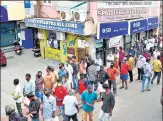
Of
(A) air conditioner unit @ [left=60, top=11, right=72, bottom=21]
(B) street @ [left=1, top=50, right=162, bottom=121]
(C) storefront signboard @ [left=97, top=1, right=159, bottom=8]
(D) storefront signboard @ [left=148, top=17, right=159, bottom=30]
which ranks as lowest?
(B) street @ [left=1, top=50, right=162, bottom=121]

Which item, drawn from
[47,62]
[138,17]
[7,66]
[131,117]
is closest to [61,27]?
[47,62]

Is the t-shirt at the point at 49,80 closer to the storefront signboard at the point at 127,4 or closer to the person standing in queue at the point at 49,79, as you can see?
the person standing in queue at the point at 49,79

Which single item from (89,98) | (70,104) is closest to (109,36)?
(89,98)

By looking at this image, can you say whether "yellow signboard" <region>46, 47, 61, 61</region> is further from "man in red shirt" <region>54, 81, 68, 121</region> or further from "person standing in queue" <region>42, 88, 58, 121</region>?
"person standing in queue" <region>42, 88, 58, 121</region>

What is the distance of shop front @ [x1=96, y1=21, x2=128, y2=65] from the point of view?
1587 centimetres

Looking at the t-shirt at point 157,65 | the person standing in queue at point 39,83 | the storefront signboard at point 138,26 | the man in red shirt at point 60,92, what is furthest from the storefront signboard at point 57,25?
Result: the man in red shirt at point 60,92

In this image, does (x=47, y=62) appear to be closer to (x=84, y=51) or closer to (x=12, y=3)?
(x=84, y=51)

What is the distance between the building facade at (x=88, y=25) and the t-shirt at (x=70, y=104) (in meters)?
7.20

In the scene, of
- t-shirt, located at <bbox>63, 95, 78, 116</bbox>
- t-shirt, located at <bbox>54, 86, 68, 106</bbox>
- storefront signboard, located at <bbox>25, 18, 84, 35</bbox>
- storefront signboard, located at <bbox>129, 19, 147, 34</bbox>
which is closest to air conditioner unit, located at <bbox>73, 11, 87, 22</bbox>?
storefront signboard, located at <bbox>25, 18, 84, 35</bbox>

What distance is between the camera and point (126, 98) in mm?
12586

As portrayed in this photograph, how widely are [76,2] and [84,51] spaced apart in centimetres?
290

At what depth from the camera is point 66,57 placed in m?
18.2

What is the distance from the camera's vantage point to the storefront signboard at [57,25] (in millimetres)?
15680

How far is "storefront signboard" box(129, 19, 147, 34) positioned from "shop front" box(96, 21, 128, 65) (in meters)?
0.76
